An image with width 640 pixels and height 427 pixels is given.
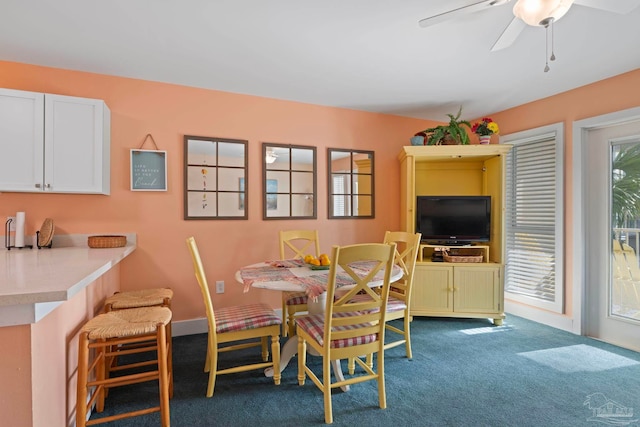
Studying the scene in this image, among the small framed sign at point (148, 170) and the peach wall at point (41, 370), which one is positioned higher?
the small framed sign at point (148, 170)

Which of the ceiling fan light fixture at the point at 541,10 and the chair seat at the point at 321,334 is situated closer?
the ceiling fan light fixture at the point at 541,10

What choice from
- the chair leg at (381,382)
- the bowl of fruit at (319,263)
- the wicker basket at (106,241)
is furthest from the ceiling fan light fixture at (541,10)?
the wicker basket at (106,241)

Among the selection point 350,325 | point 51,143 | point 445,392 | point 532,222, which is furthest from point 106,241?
point 532,222

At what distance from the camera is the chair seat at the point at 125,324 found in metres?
1.68

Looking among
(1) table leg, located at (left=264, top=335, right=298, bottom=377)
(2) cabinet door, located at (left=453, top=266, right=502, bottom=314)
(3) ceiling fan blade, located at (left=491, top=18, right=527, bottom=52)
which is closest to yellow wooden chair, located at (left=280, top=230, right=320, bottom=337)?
(1) table leg, located at (left=264, top=335, right=298, bottom=377)

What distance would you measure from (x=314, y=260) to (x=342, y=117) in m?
2.10

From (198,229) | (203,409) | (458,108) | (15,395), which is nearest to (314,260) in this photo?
(203,409)

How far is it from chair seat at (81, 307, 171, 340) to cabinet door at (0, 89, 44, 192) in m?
1.47

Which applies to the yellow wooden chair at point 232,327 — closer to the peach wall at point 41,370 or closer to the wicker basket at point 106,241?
the peach wall at point 41,370

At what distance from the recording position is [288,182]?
3646 mm

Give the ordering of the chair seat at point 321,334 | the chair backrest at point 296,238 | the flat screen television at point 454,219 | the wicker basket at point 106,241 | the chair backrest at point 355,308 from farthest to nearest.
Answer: the flat screen television at point 454,219, the chair backrest at point 296,238, the wicker basket at point 106,241, the chair seat at point 321,334, the chair backrest at point 355,308

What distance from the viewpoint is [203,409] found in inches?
78.7

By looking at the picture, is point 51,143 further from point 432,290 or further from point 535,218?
point 535,218

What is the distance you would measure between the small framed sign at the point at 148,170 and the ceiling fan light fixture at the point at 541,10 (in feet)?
9.52
